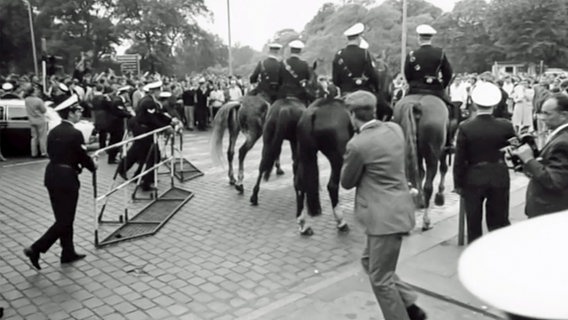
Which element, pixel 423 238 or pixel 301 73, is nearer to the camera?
pixel 423 238

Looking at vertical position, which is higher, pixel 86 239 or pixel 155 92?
pixel 155 92

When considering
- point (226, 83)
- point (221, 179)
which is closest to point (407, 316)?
point (221, 179)

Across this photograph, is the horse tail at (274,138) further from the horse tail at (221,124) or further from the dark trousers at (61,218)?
the dark trousers at (61,218)

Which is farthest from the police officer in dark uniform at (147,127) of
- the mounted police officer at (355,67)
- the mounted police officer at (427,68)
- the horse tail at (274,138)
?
the mounted police officer at (427,68)

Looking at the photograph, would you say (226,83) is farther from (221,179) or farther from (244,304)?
(244,304)

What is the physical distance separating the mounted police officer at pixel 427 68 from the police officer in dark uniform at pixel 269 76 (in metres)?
2.42

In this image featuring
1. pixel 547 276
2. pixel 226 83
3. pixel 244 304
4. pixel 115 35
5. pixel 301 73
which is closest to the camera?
pixel 547 276

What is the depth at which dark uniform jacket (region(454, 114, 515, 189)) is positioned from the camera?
5574 mm

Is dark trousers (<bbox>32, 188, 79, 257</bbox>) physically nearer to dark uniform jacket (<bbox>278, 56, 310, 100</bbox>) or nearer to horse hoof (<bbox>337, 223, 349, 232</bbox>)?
horse hoof (<bbox>337, 223, 349, 232</bbox>)

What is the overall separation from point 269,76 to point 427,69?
297cm

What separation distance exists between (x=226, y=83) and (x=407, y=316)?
22.4 m

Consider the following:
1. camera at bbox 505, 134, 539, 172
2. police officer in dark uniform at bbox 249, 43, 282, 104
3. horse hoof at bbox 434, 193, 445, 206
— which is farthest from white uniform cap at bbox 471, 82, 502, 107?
police officer in dark uniform at bbox 249, 43, 282, 104

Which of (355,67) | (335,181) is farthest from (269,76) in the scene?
(335,181)

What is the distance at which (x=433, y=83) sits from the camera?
806 centimetres
